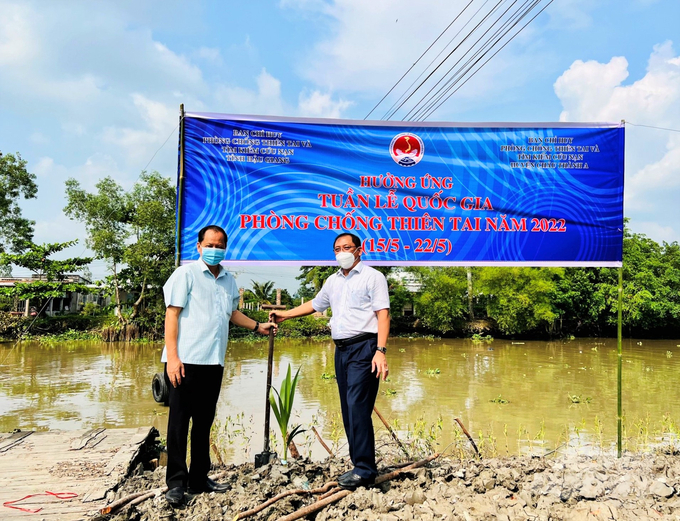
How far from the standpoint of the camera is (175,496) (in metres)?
2.34

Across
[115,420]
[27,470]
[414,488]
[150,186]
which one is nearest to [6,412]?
[115,420]

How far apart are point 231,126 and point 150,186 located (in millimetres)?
17497

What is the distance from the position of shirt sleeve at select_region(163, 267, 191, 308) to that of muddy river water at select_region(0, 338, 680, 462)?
237cm

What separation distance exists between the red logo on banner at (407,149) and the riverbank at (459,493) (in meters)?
2.18

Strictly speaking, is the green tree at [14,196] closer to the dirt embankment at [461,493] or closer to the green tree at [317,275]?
the green tree at [317,275]

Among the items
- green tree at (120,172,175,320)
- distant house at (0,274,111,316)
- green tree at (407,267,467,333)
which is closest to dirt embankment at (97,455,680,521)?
green tree at (120,172,175,320)

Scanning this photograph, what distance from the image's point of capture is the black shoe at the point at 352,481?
8.16 ft

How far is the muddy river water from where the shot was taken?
235 inches

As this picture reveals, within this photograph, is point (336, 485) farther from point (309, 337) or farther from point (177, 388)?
point (309, 337)

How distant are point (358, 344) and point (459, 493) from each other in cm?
93

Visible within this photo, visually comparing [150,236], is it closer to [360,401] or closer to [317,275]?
[317,275]

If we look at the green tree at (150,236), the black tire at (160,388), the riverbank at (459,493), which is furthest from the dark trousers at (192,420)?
the green tree at (150,236)

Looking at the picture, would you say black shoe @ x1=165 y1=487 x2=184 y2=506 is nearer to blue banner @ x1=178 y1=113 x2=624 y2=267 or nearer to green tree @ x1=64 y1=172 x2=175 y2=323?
blue banner @ x1=178 y1=113 x2=624 y2=267

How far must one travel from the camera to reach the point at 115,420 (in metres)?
7.12
